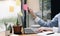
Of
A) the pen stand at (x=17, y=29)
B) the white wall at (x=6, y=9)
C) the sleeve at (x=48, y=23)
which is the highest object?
the white wall at (x=6, y=9)

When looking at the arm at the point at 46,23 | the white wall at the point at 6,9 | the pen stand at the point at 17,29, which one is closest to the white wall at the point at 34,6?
the arm at the point at 46,23

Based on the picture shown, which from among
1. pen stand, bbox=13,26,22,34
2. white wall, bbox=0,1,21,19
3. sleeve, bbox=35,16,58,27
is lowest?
pen stand, bbox=13,26,22,34

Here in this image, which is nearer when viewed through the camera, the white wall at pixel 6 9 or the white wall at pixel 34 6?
the white wall at pixel 6 9

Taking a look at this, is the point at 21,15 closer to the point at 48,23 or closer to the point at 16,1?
the point at 16,1

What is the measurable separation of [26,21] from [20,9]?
0.25m

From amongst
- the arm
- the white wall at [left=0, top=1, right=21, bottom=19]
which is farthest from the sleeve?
the white wall at [left=0, top=1, right=21, bottom=19]

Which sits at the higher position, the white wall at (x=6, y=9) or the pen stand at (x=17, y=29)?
the white wall at (x=6, y=9)

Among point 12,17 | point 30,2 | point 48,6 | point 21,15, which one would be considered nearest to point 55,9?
point 48,6

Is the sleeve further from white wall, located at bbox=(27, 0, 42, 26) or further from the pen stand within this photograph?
the pen stand

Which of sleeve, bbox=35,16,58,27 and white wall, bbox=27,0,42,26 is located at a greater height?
white wall, bbox=27,0,42,26

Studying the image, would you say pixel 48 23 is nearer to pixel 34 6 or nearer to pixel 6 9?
pixel 34 6

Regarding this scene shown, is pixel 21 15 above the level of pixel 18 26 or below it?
above

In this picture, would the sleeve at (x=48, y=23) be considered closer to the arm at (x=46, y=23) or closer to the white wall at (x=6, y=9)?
the arm at (x=46, y=23)

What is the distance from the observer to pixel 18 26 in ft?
5.91
